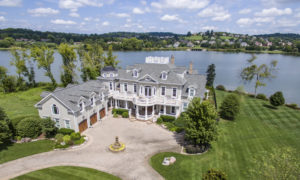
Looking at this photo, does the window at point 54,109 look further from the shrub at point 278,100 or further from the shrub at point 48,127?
the shrub at point 278,100

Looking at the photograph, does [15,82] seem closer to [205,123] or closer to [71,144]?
[71,144]

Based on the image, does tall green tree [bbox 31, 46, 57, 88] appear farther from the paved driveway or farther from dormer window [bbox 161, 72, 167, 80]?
dormer window [bbox 161, 72, 167, 80]

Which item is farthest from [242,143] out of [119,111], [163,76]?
[119,111]

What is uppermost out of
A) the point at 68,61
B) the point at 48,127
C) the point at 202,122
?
the point at 68,61

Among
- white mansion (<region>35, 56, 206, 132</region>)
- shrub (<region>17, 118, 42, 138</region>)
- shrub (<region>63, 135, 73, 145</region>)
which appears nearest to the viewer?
shrub (<region>63, 135, 73, 145</region>)

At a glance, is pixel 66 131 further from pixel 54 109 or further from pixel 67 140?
pixel 54 109

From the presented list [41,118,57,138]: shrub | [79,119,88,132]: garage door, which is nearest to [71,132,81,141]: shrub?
[79,119,88,132]: garage door
